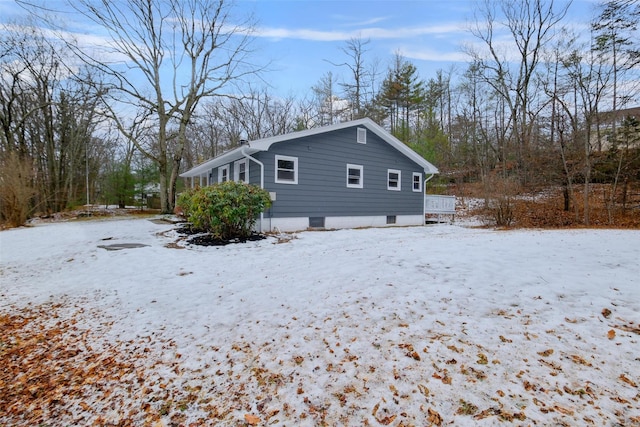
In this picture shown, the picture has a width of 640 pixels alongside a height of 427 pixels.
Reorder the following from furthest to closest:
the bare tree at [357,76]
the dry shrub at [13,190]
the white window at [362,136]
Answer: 1. the bare tree at [357,76]
2. the white window at [362,136]
3. the dry shrub at [13,190]

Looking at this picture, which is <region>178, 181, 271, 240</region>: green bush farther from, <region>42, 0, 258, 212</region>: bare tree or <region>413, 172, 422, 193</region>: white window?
<region>42, 0, 258, 212</region>: bare tree

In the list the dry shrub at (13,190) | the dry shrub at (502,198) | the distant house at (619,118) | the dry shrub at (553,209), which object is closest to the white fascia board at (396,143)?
the dry shrub at (553,209)

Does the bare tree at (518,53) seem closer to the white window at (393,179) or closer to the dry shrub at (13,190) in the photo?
the white window at (393,179)

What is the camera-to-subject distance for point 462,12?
1861 centimetres

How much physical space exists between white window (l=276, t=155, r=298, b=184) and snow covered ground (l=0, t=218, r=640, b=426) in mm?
5358

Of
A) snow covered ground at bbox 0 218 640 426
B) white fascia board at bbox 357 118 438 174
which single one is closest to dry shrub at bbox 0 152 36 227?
snow covered ground at bbox 0 218 640 426

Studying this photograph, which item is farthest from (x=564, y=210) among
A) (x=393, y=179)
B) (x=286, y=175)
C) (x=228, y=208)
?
(x=228, y=208)

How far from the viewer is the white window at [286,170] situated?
409 inches

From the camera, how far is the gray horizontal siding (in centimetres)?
1052

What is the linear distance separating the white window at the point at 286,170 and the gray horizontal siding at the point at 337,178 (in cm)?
15

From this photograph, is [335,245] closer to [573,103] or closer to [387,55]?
[573,103]

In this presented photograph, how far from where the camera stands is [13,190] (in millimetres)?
11672

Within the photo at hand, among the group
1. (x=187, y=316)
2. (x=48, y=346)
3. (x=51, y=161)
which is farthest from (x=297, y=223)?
(x=51, y=161)

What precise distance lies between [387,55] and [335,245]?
68.5ft
